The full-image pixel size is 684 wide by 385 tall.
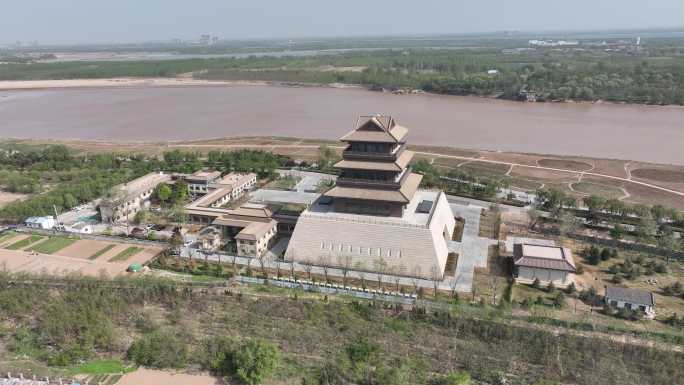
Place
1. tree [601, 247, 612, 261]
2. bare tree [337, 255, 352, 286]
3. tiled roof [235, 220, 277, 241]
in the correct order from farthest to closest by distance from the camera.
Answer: tiled roof [235, 220, 277, 241]
tree [601, 247, 612, 261]
bare tree [337, 255, 352, 286]

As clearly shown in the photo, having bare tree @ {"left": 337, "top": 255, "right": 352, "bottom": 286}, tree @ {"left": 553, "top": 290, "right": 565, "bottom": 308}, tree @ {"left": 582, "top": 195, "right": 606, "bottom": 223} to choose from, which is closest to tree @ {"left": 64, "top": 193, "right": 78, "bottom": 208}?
bare tree @ {"left": 337, "top": 255, "right": 352, "bottom": 286}

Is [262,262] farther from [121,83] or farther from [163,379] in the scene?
[121,83]

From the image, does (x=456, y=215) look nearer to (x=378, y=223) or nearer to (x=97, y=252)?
(x=378, y=223)

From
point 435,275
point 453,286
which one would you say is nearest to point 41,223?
point 435,275

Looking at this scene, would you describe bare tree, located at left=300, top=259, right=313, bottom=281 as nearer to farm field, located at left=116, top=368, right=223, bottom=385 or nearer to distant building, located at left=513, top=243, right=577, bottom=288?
farm field, located at left=116, top=368, right=223, bottom=385

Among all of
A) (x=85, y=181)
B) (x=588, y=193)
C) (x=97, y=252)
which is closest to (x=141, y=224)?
(x=97, y=252)
